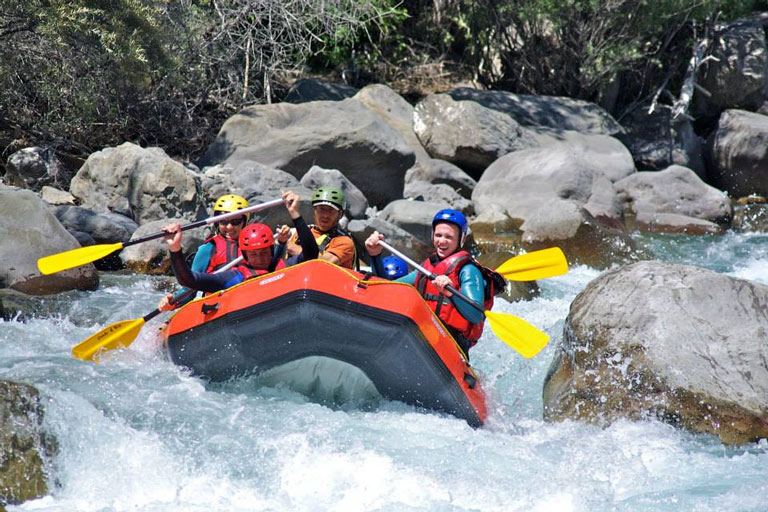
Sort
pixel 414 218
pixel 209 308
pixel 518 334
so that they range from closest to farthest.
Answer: pixel 209 308 → pixel 518 334 → pixel 414 218

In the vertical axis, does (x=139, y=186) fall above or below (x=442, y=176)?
above

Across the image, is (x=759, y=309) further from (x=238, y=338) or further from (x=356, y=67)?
(x=356, y=67)

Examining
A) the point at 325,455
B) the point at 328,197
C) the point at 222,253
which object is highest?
the point at 328,197

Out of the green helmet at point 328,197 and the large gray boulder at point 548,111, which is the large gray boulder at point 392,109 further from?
the green helmet at point 328,197

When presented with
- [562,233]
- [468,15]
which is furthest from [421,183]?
[468,15]

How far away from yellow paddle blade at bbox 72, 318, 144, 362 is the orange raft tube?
74 cm

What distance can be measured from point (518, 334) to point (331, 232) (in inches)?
51.2

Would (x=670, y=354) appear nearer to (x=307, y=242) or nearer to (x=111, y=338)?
(x=307, y=242)

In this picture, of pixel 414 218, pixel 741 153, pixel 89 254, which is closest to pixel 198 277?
pixel 89 254

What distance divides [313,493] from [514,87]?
40.2 ft

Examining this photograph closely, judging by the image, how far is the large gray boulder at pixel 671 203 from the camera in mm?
10922

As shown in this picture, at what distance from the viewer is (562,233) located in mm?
9172

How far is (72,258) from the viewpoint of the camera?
527 cm

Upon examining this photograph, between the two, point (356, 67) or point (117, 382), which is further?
point (356, 67)
